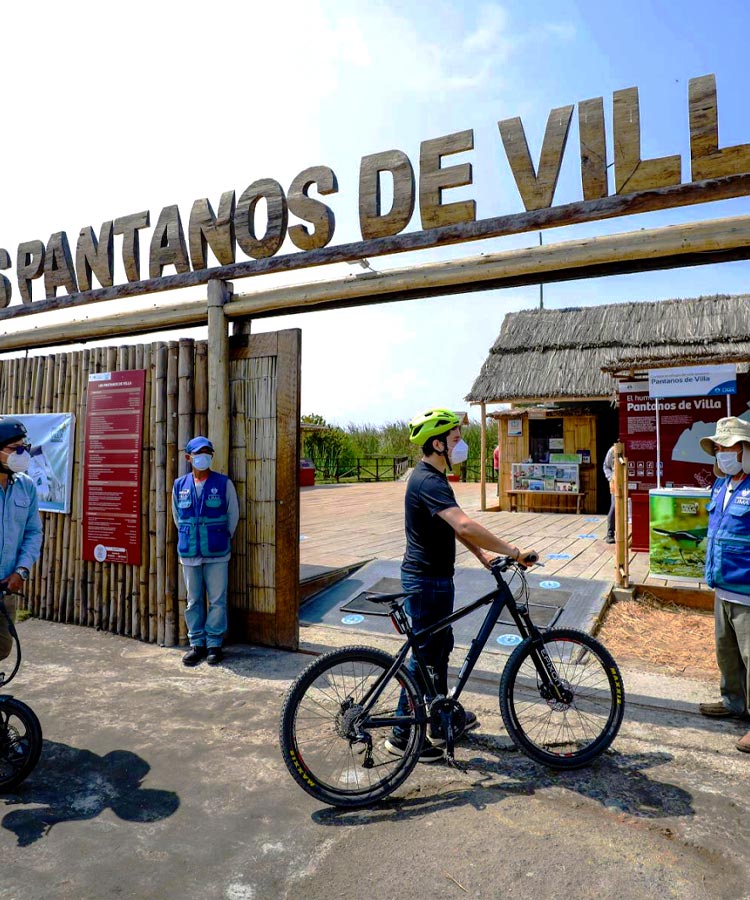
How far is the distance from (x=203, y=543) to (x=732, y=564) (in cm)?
376

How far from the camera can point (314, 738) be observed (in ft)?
10.7

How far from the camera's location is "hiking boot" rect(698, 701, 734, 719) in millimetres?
4070

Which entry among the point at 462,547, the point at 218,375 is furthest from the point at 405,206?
the point at 462,547

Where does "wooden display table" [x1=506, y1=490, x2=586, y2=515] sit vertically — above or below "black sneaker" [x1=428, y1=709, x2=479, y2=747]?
above

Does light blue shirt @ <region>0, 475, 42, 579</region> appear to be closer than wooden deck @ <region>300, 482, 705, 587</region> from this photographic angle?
Yes

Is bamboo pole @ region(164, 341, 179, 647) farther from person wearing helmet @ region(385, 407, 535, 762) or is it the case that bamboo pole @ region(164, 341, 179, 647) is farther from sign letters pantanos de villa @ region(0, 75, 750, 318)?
person wearing helmet @ region(385, 407, 535, 762)

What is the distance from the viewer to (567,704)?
3.47 meters

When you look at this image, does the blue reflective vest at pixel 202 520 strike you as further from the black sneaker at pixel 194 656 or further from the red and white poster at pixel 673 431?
the red and white poster at pixel 673 431

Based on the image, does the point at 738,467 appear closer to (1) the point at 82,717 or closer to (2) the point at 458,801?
(2) the point at 458,801

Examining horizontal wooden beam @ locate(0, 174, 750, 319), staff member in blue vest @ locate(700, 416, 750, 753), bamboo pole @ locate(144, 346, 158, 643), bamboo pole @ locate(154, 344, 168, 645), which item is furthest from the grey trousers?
bamboo pole @ locate(144, 346, 158, 643)

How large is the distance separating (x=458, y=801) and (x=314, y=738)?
2.49 ft

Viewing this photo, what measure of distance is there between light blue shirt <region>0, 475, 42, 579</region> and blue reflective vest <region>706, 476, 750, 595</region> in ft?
13.1

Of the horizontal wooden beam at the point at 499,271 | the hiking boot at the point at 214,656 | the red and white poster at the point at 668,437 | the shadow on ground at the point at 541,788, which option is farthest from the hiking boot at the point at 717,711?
the red and white poster at the point at 668,437

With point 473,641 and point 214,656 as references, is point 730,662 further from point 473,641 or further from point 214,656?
point 214,656
